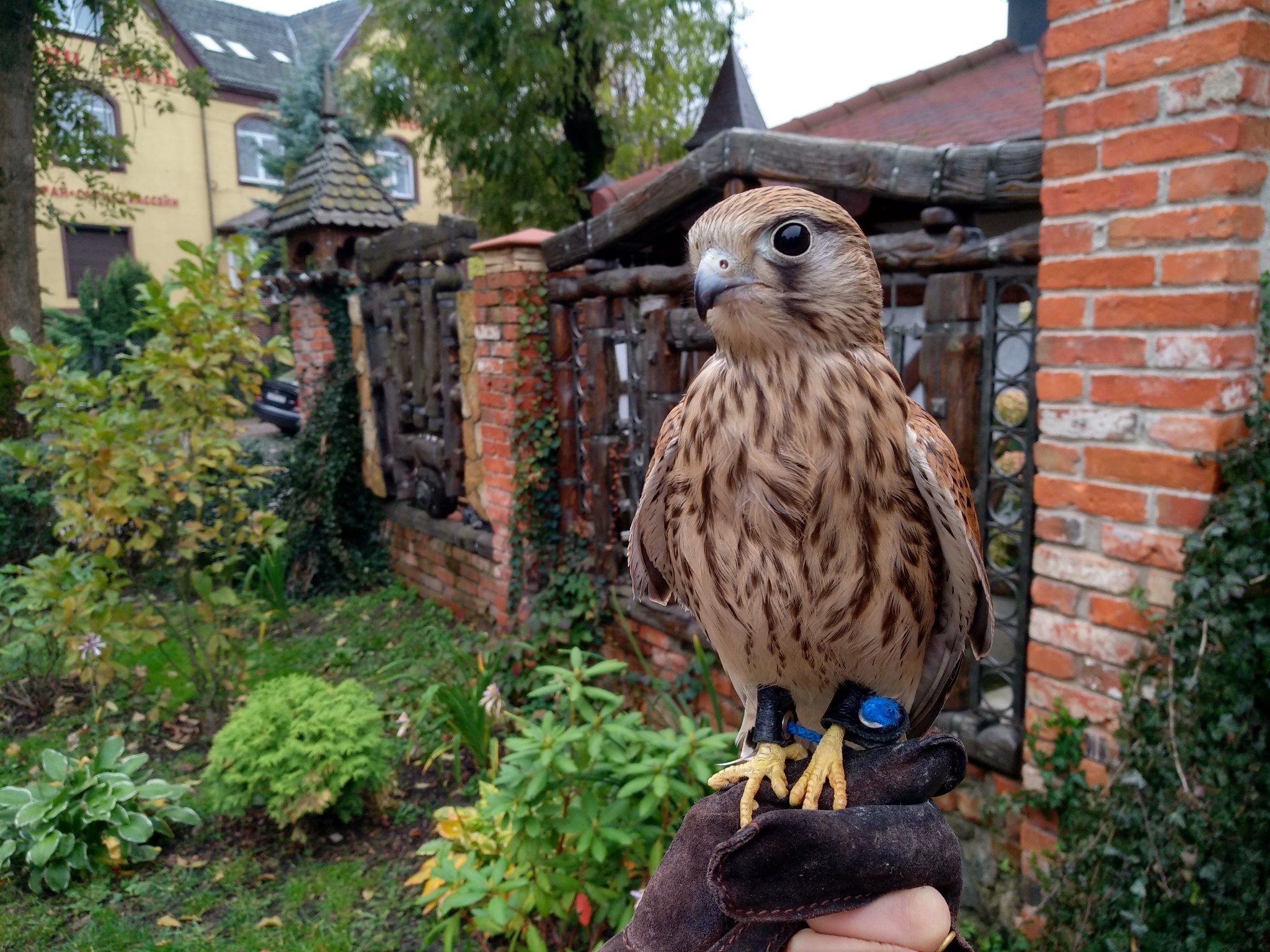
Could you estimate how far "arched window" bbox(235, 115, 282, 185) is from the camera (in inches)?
961

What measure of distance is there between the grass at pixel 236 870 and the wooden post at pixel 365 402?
6.58 ft

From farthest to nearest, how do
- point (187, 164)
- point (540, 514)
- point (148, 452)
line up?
point (187, 164) < point (540, 514) < point (148, 452)

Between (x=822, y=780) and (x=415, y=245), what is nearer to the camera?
(x=822, y=780)

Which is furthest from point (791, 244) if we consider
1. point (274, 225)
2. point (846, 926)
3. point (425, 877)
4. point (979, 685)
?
point (274, 225)

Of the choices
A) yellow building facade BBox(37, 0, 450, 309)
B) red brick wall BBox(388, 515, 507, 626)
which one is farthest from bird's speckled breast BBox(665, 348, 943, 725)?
yellow building facade BBox(37, 0, 450, 309)

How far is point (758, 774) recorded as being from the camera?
1521 mm

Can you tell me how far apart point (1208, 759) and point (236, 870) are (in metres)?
3.71

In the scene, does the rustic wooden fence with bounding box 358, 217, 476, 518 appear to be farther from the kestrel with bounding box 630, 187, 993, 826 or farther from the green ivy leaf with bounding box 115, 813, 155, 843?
the kestrel with bounding box 630, 187, 993, 826

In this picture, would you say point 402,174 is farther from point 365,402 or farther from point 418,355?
point 418,355

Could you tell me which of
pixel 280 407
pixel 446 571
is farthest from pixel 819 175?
pixel 280 407

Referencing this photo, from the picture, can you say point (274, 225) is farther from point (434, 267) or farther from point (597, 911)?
point (597, 911)

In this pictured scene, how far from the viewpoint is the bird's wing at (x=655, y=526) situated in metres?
1.58

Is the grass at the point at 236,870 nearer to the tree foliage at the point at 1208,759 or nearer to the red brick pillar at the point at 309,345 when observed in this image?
the tree foliage at the point at 1208,759

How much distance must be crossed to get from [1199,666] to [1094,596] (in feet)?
1.15
